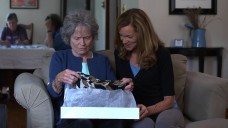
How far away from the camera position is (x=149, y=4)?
4.18 m

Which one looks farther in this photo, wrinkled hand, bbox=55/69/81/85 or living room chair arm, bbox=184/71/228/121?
→ living room chair arm, bbox=184/71/228/121

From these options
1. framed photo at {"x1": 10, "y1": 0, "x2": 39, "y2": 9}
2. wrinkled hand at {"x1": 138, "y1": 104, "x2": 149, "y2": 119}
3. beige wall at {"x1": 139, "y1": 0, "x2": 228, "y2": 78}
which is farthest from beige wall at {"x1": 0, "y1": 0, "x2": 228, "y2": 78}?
framed photo at {"x1": 10, "y1": 0, "x2": 39, "y2": 9}

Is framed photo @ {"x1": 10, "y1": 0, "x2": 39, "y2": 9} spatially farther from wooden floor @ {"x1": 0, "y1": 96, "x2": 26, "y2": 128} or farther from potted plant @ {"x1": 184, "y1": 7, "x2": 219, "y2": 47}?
potted plant @ {"x1": 184, "y1": 7, "x2": 219, "y2": 47}

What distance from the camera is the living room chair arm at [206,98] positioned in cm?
201

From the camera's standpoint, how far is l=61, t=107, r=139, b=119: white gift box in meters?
1.43

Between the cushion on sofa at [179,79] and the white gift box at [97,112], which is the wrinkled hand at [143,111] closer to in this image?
the white gift box at [97,112]

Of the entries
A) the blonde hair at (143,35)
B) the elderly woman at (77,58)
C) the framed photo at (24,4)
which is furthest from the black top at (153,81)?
the framed photo at (24,4)

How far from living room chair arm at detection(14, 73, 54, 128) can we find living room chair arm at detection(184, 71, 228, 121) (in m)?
0.82

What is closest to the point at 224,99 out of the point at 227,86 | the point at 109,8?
the point at 227,86

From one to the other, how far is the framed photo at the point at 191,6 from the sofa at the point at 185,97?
1.88 metres

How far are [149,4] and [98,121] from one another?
2.58 m

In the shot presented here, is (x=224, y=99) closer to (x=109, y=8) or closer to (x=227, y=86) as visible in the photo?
(x=227, y=86)

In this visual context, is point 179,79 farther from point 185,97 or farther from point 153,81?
point 153,81

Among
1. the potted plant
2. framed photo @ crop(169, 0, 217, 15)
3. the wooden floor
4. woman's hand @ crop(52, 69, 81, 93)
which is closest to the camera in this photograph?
woman's hand @ crop(52, 69, 81, 93)
